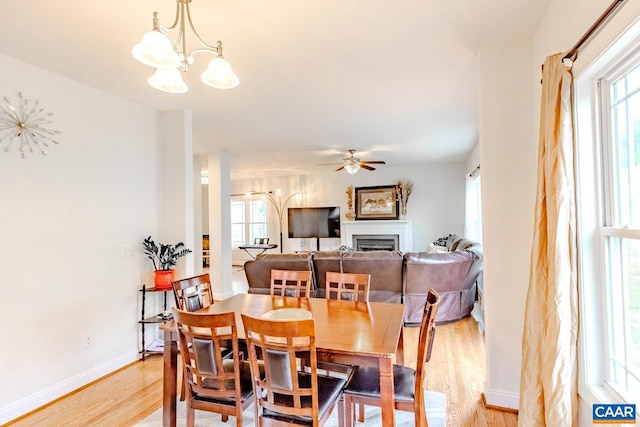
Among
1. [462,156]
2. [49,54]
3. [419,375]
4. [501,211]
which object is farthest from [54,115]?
[462,156]

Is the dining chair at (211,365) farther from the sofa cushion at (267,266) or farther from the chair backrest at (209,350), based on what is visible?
the sofa cushion at (267,266)

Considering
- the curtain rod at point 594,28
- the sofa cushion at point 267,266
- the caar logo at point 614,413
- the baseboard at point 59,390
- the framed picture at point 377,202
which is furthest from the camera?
the framed picture at point 377,202

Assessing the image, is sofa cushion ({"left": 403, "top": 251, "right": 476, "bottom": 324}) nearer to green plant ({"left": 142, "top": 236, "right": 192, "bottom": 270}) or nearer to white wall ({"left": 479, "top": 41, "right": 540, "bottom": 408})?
white wall ({"left": 479, "top": 41, "right": 540, "bottom": 408})

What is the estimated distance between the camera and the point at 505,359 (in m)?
2.31

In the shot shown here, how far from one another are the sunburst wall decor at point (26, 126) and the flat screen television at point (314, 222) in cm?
614

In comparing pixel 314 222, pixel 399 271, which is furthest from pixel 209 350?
pixel 314 222

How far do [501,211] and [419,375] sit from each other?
1.32 metres

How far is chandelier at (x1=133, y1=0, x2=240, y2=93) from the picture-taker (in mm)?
1449

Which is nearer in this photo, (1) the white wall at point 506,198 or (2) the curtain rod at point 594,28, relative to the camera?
(2) the curtain rod at point 594,28

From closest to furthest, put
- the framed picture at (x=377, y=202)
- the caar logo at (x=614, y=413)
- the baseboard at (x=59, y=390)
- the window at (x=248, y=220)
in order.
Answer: the caar logo at (x=614, y=413)
the baseboard at (x=59, y=390)
the framed picture at (x=377, y=202)
the window at (x=248, y=220)

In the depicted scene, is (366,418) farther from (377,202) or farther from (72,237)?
(377,202)

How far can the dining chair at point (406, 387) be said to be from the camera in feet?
5.50

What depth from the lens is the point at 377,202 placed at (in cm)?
792

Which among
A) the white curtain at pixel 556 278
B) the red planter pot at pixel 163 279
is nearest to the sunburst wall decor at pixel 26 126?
the red planter pot at pixel 163 279
